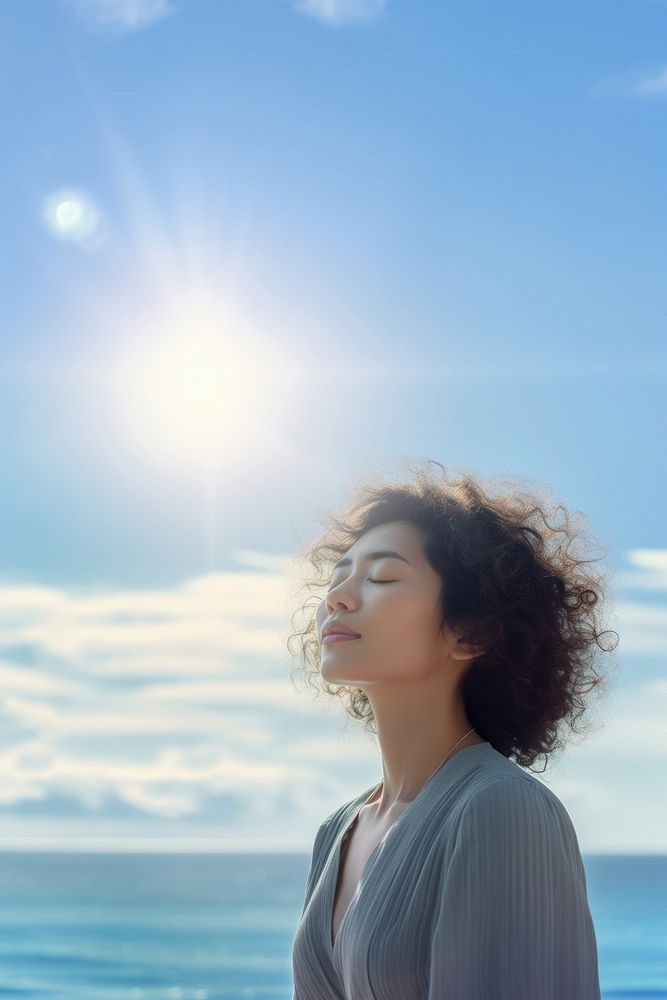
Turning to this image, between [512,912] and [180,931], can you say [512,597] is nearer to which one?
[512,912]

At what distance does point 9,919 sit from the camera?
2641 centimetres

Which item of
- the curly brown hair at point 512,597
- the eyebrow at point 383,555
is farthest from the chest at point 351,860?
the eyebrow at point 383,555

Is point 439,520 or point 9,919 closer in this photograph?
point 439,520

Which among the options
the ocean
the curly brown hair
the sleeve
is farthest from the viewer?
the ocean

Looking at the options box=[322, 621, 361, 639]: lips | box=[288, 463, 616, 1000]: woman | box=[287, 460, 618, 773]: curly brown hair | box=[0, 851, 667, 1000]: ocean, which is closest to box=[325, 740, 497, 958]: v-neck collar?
box=[288, 463, 616, 1000]: woman

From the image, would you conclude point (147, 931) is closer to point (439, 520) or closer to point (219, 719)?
point (219, 719)

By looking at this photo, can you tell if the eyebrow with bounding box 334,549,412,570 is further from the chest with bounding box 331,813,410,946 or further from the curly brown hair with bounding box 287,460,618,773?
the chest with bounding box 331,813,410,946

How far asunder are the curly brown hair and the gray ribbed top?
210 millimetres

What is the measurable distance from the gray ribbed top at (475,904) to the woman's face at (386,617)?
201 mm

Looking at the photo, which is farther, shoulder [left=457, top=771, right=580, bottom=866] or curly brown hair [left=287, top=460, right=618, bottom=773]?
curly brown hair [left=287, top=460, right=618, bottom=773]

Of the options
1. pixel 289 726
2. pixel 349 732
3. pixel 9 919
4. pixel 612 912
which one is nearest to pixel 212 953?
pixel 9 919

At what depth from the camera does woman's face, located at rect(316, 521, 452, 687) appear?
1.93m

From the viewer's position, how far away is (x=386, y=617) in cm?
194

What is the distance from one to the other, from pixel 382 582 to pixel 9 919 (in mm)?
27120
